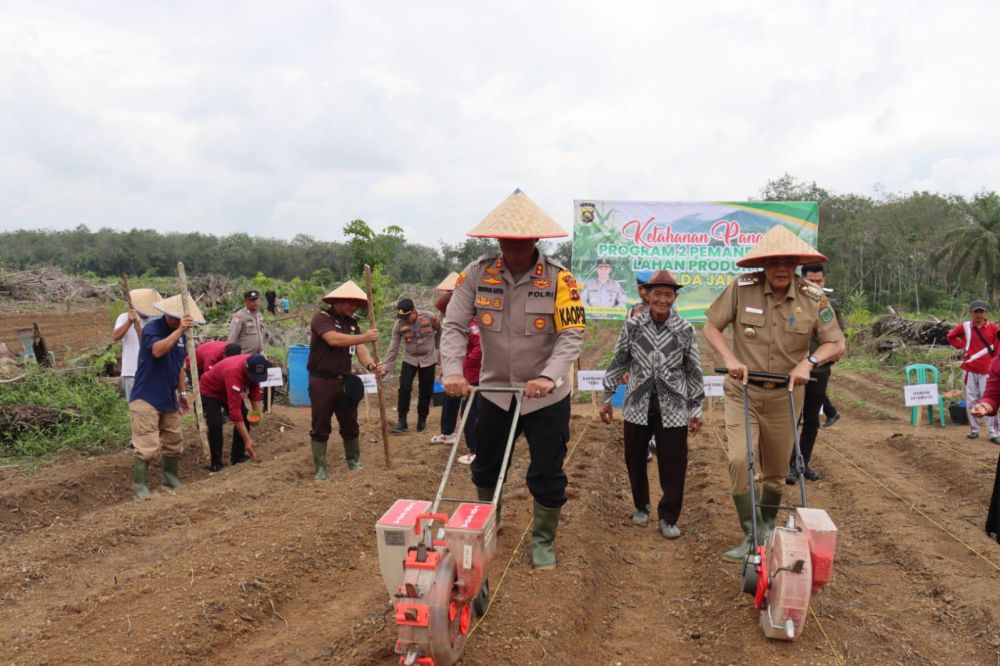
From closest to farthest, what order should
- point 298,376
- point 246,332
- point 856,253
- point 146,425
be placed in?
point 146,425
point 246,332
point 298,376
point 856,253

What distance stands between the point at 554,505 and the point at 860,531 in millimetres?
2744

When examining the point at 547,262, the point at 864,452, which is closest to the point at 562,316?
the point at 547,262

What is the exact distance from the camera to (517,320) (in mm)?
4027

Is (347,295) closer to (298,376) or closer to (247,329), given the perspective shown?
(247,329)

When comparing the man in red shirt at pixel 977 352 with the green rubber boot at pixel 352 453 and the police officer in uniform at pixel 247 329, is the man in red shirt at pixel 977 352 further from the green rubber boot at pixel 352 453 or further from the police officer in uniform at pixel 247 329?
the police officer in uniform at pixel 247 329

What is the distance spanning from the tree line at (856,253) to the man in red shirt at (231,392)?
1389 cm

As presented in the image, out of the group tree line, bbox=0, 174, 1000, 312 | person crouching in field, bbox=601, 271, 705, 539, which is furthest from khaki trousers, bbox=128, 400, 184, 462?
tree line, bbox=0, 174, 1000, 312

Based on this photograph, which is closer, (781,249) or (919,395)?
(781,249)

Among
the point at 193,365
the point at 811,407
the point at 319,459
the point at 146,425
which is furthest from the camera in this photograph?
the point at 193,365

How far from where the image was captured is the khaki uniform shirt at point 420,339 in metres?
8.47

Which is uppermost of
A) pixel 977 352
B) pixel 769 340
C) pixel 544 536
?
pixel 769 340

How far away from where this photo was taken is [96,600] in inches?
153

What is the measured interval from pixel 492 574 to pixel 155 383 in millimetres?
3738

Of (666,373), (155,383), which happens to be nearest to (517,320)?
(666,373)
